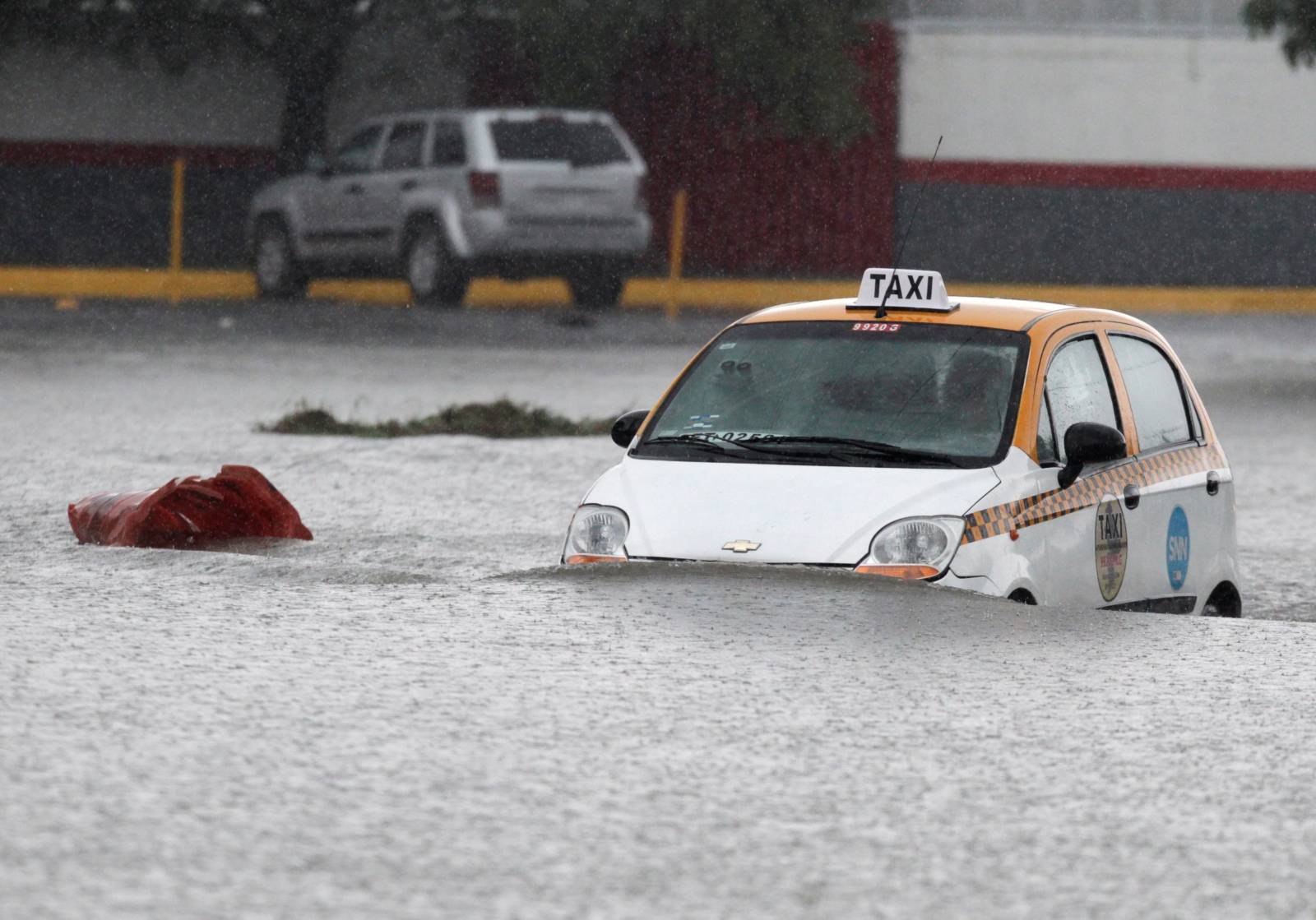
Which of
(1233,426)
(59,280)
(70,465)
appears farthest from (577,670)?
(59,280)

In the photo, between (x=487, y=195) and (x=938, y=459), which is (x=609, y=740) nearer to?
(x=938, y=459)

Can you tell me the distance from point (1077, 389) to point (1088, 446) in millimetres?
609

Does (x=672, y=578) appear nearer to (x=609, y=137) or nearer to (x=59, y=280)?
(x=609, y=137)

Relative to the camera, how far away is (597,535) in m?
7.69

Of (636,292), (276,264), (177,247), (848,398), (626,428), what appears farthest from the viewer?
(636,292)

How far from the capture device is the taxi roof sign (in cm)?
830

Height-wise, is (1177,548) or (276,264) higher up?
(276,264)

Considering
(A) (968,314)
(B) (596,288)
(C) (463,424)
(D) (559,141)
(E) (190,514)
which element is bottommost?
(C) (463,424)

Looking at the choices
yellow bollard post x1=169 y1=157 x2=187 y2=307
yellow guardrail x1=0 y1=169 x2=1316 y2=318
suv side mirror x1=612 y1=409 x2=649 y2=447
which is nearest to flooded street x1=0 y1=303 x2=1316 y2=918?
suv side mirror x1=612 y1=409 x2=649 y2=447

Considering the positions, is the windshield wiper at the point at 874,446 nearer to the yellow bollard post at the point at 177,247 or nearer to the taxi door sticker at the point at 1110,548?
the taxi door sticker at the point at 1110,548

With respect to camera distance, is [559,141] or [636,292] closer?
[559,141]

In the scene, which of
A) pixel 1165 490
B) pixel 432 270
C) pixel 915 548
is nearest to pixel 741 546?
pixel 915 548

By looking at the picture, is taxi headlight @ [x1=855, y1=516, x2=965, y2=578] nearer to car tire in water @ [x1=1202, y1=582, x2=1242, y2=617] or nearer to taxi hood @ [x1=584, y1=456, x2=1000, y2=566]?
taxi hood @ [x1=584, y1=456, x2=1000, y2=566]

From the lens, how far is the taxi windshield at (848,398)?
25.4ft
